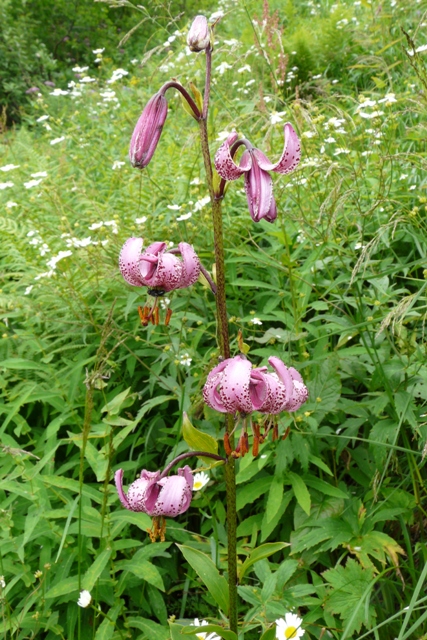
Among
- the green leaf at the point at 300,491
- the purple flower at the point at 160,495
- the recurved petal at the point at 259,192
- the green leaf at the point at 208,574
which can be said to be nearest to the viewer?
the recurved petal at the point at 259,192

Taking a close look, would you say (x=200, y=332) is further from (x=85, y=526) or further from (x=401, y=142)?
(x=401, y=142)

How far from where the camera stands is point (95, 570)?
127cm

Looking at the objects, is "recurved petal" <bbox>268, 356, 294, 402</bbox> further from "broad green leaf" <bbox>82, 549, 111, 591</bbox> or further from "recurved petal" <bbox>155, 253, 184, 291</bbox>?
"broad green leaf" <bbox>82, 549, 111, 591</bbox>

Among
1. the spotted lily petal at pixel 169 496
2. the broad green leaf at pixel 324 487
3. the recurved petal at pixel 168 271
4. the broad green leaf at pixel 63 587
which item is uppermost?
the recurved petal at pixel 168 271

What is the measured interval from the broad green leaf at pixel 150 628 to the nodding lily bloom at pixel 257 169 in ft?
2.98

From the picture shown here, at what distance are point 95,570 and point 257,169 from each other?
868 mm

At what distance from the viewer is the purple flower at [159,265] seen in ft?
3.21

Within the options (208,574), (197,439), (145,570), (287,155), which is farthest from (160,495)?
(287,155)

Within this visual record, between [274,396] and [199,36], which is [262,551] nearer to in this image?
[274,396]

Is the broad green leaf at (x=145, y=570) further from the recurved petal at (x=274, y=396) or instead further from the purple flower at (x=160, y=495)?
the recurved petal at (x=274, y=396)

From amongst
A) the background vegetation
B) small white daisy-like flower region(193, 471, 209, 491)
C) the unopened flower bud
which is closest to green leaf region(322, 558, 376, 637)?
the background vegetation

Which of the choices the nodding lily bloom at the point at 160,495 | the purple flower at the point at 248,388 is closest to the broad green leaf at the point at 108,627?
the nodding lily bloom at the point at 160,495

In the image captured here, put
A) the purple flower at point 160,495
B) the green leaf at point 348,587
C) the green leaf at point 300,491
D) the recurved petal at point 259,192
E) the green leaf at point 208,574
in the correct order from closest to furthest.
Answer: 1. the recurved petal at point 259,192
2. the purple flower at point 160,495
3. the green leaf at point 208,574
4. the green leaf at point 348,587
5. the green leaf at point 300,491

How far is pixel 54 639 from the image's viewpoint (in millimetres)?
1396
